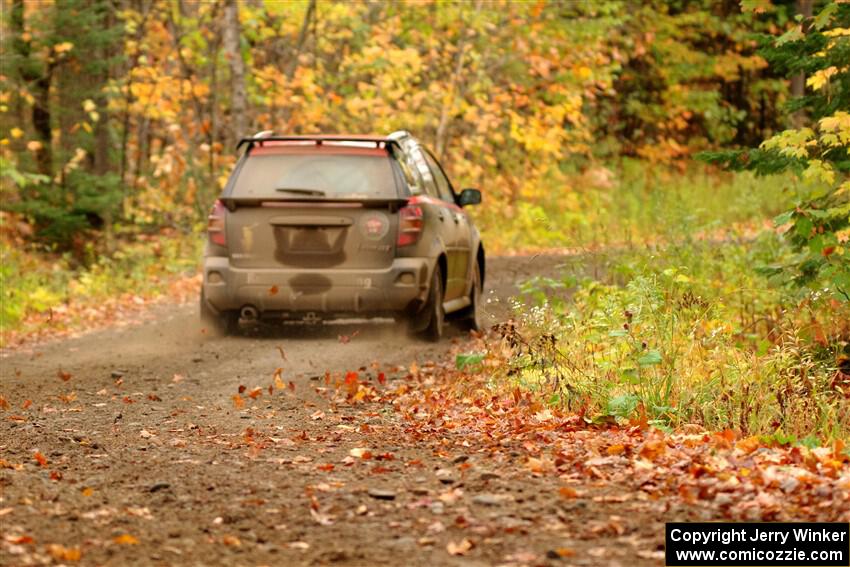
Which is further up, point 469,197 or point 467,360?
point 469,197

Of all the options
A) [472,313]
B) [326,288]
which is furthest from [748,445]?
→ [472,313]

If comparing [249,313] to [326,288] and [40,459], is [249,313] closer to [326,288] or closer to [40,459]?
[326,288]

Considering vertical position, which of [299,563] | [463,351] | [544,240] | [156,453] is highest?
[299,563]

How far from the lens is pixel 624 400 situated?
8.22 m

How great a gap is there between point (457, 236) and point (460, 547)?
8710mm

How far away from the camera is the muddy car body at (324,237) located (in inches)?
499

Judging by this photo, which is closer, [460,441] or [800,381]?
[460,441]

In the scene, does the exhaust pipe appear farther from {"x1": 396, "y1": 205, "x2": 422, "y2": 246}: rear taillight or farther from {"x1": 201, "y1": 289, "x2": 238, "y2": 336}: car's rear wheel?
{"x1": 396, "y1": 205, "x2": 422, "y2": 246}: rear taillight

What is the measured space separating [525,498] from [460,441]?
5.30 feet

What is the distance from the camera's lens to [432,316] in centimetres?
1311

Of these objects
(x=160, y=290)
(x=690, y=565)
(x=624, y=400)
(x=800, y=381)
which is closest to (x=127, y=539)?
(x=690, y=565)

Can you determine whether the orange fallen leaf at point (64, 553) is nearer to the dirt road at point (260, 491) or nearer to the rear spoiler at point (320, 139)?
the dirt road at point (260, 491)

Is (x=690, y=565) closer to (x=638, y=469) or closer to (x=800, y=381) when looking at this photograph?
(x=638, y=469)

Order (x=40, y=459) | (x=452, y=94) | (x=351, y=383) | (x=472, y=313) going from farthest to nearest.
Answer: (x=452, y=94), (x=472, y=313), (x=351, y=383), (x=40, y=459)
